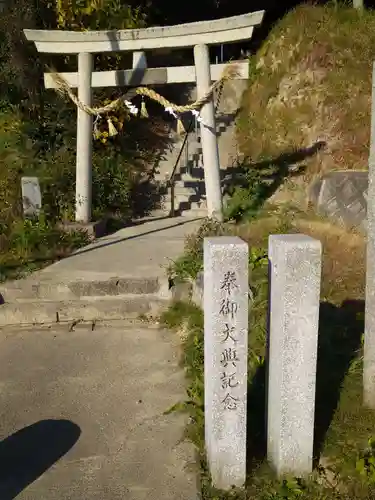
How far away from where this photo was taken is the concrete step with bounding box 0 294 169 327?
5.92 m

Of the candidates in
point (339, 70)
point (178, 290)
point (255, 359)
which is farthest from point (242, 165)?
point (255, 359)

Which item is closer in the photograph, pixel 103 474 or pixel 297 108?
pixel 103 474

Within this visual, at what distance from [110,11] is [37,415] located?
Result: 29.7 ft

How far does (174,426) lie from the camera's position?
3811 millimetres

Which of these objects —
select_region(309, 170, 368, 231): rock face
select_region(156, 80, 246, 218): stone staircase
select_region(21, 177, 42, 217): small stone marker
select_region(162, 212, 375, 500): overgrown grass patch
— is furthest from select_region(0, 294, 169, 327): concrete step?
select_region(156, 80, 246, 218): stone staircase

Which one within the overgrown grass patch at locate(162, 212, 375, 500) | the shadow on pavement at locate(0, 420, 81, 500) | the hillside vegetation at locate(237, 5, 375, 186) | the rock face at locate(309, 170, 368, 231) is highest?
the hillside vegetation at locate(237, 5, 375, 186)

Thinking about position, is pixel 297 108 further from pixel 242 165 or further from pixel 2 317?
pixel 2 317

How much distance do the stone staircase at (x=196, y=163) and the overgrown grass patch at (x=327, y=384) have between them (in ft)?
10.8

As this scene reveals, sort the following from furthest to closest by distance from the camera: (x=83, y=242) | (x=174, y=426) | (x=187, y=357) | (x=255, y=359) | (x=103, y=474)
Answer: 1. (x=83, y=242)
2. (x=187, y=357)
3. (x=255, y=359)
4. (x=174, y=426)
5. (x=103, y=474)

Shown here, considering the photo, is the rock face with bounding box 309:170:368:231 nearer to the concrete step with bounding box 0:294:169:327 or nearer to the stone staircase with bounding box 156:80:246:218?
the concrete step with bounding box 0:294:169:327

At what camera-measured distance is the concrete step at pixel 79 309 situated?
5922 millimetres

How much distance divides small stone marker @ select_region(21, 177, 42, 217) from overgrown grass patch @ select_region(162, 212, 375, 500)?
7.87 feet

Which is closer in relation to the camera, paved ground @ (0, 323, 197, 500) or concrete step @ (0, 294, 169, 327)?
paved ground @ (0, 323, 197, 500)

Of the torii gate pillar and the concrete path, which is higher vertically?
the torii gate pillar
